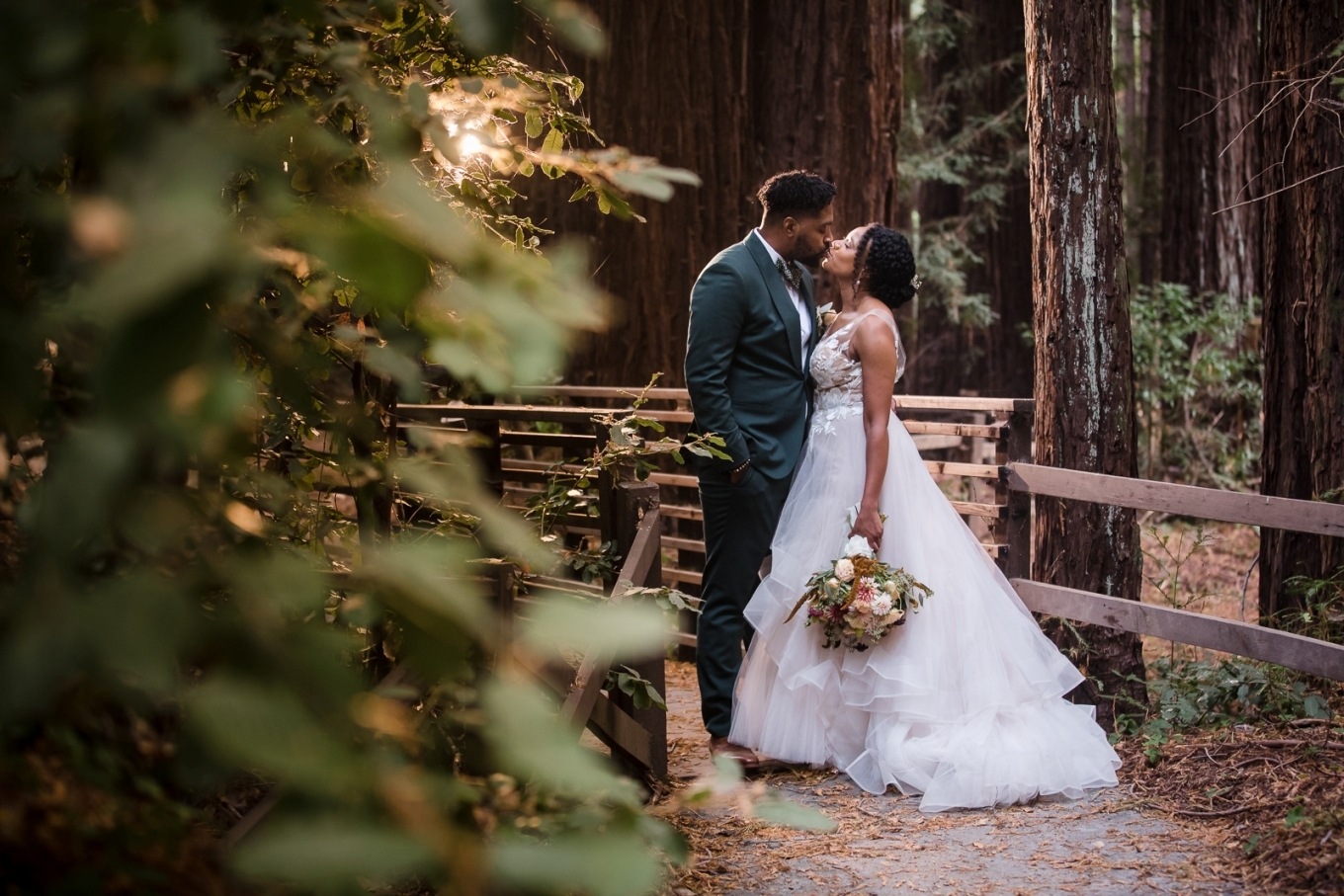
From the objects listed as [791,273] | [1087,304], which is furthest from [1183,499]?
[791,273]

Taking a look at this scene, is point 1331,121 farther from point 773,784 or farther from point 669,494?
point 669,494

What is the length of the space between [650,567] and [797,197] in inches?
69.4

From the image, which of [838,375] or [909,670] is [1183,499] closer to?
[909,670]

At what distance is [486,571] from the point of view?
11.3ft

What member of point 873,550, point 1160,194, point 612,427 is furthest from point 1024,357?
point 612,427

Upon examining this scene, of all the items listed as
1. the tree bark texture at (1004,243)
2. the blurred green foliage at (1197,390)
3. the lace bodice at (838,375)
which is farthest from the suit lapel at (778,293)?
the tree bark texture at (1004,243)

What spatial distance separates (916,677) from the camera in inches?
179

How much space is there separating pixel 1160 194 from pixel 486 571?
13.2 meters

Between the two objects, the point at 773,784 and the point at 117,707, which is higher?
the point at 117,707

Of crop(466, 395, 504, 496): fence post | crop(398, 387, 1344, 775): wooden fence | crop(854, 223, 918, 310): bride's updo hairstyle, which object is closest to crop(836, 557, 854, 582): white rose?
crop(398, 387, 1344, 775): wooden fence

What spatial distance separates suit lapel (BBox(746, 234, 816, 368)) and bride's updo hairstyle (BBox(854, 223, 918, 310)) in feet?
0.99

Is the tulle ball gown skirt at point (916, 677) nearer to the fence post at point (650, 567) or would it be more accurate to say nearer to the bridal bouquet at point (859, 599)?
the bridal bouquet at point (859, 599)

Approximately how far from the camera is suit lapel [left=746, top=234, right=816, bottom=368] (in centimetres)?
494

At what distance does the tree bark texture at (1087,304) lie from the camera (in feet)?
16.8
